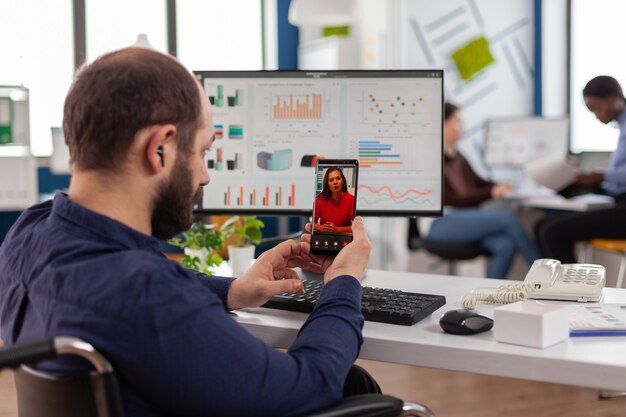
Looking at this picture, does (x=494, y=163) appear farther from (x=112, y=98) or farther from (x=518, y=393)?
(x=112, y=98)

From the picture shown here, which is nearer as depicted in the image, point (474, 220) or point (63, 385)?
point (63, 385)

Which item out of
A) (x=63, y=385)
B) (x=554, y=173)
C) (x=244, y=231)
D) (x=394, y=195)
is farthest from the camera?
(x=554, y=173)

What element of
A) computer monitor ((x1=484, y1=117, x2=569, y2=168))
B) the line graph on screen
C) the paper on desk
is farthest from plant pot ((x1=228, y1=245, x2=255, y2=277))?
computer monitor ((x1=484, y1=117, x2=569, y2=168))

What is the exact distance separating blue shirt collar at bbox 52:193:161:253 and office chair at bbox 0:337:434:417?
0.17m

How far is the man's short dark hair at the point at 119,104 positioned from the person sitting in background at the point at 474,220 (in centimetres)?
344

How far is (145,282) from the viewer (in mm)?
927

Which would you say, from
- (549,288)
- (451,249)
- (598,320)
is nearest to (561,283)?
(549,288)

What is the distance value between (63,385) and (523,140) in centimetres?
456

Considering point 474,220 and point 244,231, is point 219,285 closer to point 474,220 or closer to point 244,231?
point 244,231

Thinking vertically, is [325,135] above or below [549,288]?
above

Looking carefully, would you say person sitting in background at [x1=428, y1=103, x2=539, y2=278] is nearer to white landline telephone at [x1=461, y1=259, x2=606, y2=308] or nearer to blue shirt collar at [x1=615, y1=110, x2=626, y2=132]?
blue shirt collar at [x1=615, y1=110, x2=626, y2=132]

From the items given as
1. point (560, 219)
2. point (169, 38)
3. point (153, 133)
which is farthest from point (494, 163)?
point (153, 133)

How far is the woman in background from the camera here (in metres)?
1.46

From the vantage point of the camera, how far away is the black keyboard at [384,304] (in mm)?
1381
